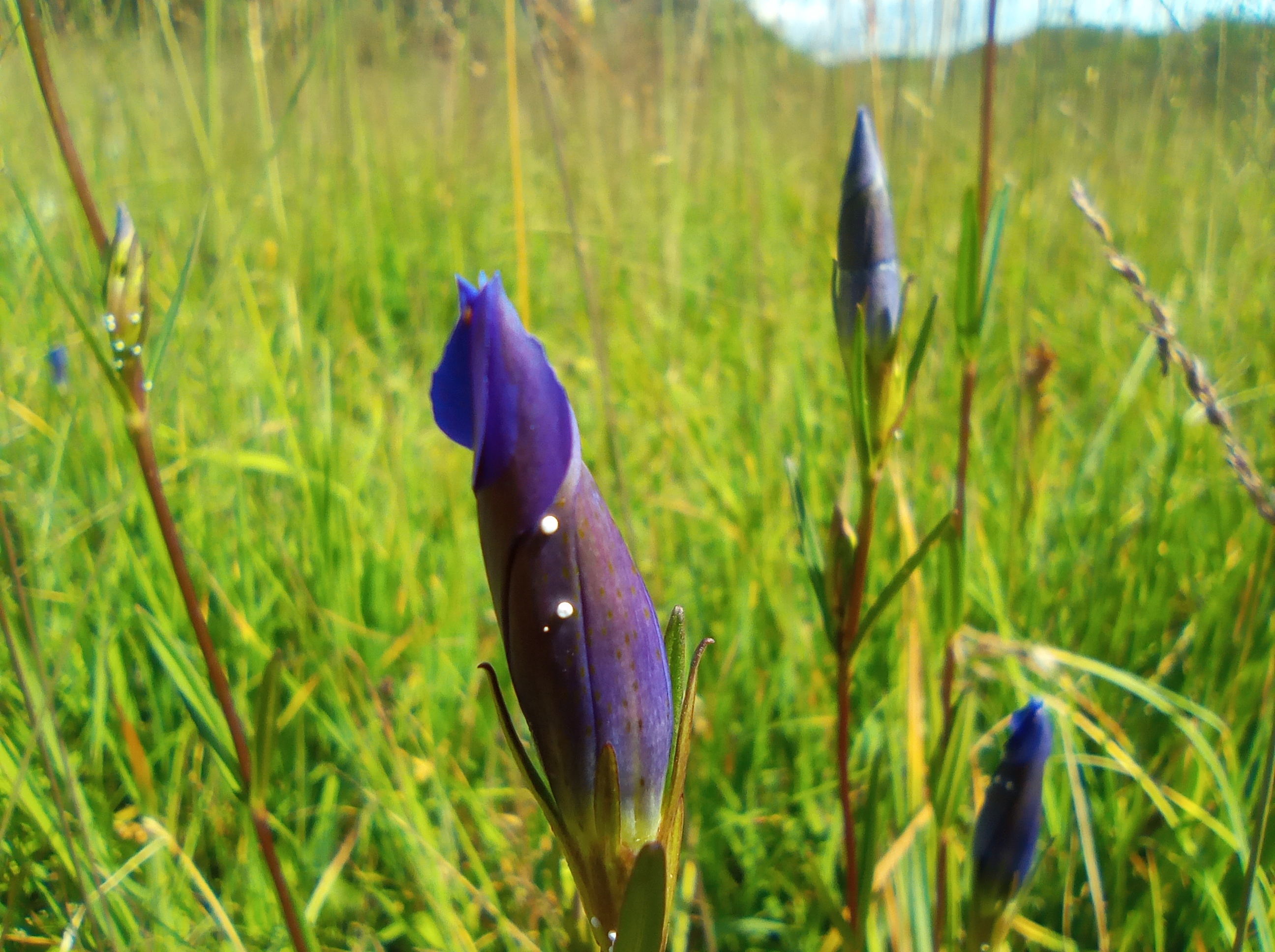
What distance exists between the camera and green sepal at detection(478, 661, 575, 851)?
1.43 ft

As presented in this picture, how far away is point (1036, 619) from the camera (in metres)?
1.20

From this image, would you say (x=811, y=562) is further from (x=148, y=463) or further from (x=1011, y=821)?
(x=148, y=463)

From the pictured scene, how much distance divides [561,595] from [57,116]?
0.44 metres

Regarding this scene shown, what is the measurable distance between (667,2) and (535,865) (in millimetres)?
1841

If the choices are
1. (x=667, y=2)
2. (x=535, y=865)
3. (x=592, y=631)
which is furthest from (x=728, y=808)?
(x=667, y=2)

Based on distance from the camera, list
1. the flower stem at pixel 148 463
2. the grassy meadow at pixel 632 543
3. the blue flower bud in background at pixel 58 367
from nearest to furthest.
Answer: the flower stem at pixel 148 463 → the grassy meadow at pixel 632 543 → the blue flower bud in background at pixel 58 367

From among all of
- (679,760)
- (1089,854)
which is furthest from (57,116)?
(1089,854)

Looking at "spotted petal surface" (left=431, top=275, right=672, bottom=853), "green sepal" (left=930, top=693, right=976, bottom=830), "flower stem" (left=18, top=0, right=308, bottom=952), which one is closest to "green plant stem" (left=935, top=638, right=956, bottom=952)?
"green sepal" (left=930, top=693, right=976, bottom=830)

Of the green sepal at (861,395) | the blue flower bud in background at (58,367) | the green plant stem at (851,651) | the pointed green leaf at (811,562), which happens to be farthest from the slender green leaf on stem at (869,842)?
the blue flower bud in background at (58,367)

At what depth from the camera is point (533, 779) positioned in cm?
46

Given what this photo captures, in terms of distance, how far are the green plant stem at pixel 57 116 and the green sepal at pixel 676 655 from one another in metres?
0.44

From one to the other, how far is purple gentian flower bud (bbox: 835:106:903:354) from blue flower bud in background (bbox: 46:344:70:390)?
146 cm

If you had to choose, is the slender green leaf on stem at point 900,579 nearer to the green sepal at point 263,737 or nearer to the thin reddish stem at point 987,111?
the thin reddish stem at point 987,111

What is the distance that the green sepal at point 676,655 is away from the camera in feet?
1.58
